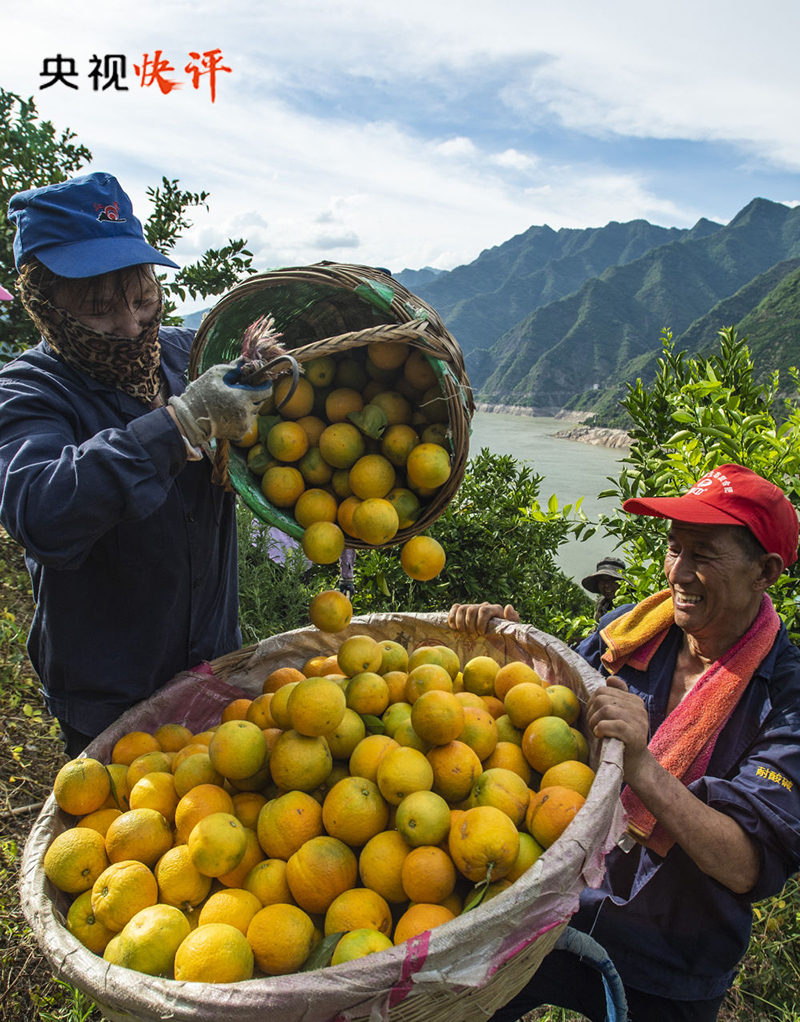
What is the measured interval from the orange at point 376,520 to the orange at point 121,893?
37.2 inches

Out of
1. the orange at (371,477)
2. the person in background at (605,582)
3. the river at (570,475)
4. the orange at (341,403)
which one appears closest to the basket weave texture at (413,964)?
the orange at (371,477)

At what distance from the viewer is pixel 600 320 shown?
36406 millimetres

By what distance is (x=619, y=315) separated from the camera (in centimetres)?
3825

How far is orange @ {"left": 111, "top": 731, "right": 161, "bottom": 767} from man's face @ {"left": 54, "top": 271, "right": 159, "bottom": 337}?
3.74 ft

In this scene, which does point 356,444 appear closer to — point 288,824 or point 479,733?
point 479,733

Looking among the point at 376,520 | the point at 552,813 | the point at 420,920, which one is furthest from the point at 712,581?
the point at 420,920

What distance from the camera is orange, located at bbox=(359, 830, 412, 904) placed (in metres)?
1.36

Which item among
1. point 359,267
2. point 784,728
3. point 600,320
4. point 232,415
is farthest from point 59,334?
point 600,320

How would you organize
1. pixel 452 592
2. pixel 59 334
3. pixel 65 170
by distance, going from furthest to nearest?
1. pixel 65 170
2. pixel 452 592
3. pixel 59 334

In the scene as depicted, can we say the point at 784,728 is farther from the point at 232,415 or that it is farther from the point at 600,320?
the point at 600,320

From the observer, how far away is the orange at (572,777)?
146 centimetres

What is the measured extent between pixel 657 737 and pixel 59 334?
2.08 meters

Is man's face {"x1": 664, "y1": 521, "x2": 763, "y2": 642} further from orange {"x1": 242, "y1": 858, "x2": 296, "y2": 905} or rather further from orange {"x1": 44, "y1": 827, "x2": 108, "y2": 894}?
orange {"x1": 44, "y1": 827, "x2": 108, "y2": 894}

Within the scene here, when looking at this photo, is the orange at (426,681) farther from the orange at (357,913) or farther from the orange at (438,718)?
the orange at (357,913)
